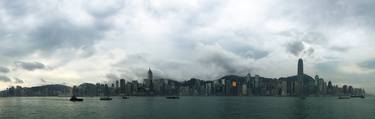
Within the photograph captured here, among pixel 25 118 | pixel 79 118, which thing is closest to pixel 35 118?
pixel 25 118

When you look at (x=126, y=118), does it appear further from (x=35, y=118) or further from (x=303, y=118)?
(x=303, y=118)

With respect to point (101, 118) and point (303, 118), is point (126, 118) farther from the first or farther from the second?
point (303, 118)

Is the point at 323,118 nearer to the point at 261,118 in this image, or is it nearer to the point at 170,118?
the point at 261,118

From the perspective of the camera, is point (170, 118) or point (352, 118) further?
point (352, 118)

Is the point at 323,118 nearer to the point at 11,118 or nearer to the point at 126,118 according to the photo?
the point at 126,118

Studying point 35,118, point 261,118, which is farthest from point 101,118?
point 261,118

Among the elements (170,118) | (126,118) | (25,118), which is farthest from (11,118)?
(170,118)
